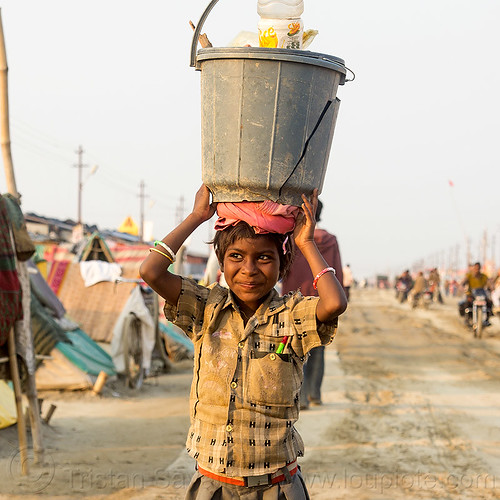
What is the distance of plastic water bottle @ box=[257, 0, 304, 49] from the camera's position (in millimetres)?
2930

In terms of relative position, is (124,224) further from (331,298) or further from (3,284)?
(331,298)

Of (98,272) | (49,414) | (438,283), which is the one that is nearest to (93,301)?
(98,272)

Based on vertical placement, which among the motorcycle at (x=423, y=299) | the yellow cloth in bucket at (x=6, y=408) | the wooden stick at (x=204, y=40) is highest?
the wooden stick at (x=204, y=40)

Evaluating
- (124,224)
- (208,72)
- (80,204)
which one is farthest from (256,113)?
(80,204)

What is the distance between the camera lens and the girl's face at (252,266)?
2.86 meters

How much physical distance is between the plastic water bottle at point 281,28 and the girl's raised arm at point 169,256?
63 cm

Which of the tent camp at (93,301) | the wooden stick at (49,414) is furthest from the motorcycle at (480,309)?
the wooden stick at (49,414)

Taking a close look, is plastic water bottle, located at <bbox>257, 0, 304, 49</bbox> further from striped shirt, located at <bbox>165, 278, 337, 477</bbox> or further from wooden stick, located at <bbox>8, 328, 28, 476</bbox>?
wooden stick, located at <bbox>8, 328, 28, 476</bbox>

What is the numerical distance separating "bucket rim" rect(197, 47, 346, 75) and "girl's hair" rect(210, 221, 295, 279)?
63 cm

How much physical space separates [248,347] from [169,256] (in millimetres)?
468

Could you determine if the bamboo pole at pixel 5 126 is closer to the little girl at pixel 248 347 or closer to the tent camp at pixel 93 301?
the little girl at pixel 248 347

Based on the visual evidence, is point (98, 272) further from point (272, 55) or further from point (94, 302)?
point (272, 55)

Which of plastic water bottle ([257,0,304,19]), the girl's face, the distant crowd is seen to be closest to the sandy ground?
the girl's face

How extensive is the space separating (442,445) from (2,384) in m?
4.07
